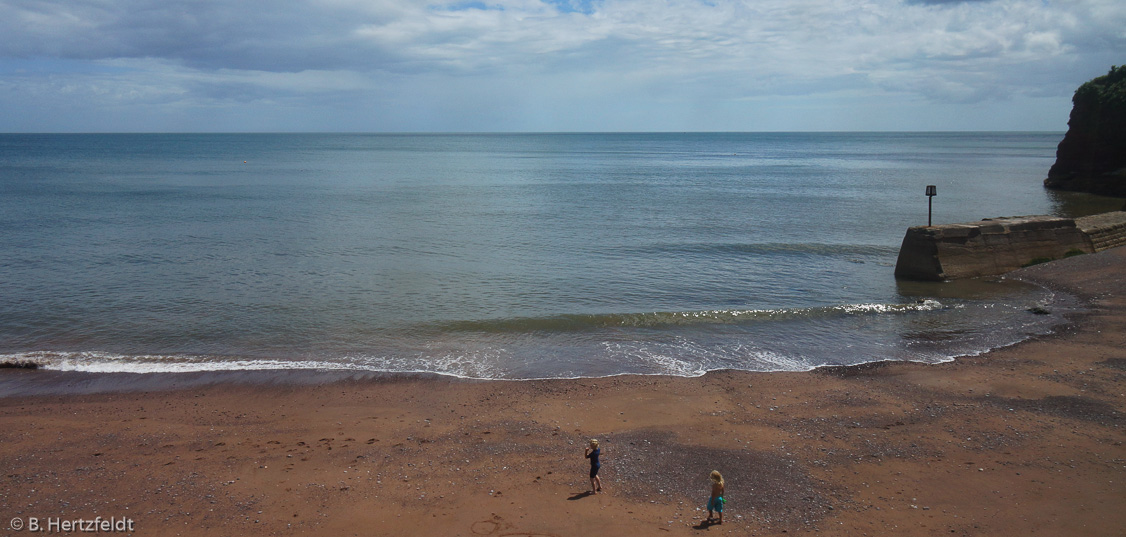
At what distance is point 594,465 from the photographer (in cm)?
1030

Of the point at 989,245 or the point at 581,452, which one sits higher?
the point at 989,245

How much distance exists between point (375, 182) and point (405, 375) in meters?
57.6

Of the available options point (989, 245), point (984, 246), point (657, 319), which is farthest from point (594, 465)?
point (989, 245)

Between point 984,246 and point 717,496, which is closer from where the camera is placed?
point 717,496

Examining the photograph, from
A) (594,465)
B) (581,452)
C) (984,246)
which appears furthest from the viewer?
(984,246)

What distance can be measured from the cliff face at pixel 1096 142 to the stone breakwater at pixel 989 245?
113ft

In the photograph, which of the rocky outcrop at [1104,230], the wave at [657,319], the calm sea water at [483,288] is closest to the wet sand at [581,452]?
the calm sea water at [483,288]

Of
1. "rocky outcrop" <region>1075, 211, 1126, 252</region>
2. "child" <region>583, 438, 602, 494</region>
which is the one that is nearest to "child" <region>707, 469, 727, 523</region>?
"child" <region>583, 438, 602, 494</region>

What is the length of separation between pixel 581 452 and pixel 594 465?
63.8 inches

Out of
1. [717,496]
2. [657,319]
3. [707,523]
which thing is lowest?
[707,523]

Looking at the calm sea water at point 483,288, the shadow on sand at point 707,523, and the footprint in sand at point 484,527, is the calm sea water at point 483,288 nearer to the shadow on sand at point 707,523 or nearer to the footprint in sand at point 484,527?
the footprint in sand at point 484,527

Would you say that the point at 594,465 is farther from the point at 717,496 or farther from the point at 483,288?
the point at 483,288

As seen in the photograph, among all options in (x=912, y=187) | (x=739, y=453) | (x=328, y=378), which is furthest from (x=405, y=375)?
(x=912, y=187)

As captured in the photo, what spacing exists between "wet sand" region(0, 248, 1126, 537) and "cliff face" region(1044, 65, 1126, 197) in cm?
5213
